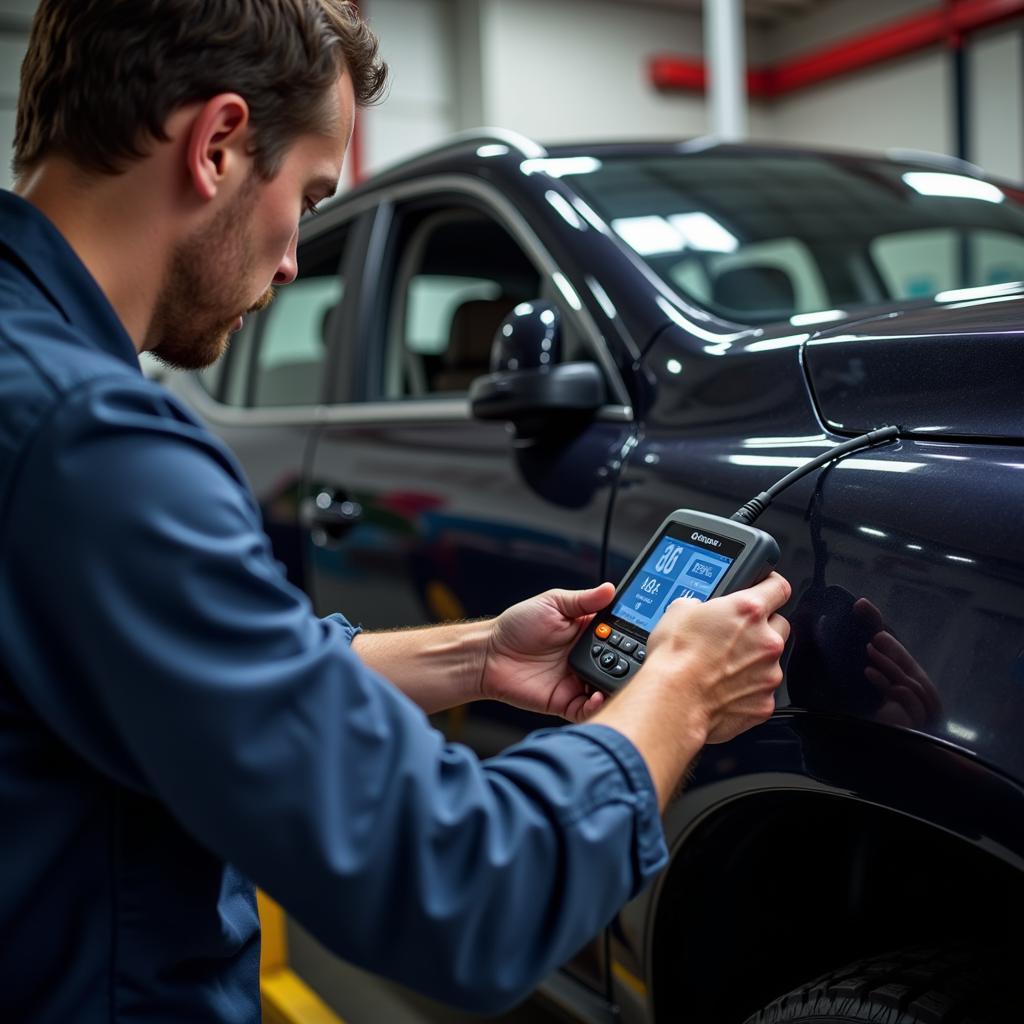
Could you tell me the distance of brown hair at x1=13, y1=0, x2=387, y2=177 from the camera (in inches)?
32.6

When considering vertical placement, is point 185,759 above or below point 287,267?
below

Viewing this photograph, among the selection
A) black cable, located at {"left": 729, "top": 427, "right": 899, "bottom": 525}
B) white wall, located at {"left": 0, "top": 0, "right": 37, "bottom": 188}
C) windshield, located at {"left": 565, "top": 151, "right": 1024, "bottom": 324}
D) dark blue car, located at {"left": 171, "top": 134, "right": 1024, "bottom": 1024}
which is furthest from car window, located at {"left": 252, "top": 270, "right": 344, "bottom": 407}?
white wall, located at {"left": 0, "top": 0, "right": 37, "bottom": 188}

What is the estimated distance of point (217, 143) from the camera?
0.85 metres

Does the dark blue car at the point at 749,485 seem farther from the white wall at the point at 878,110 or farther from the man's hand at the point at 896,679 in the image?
the white wall at the point at 878,110

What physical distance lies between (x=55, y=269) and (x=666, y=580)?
0.55 metres

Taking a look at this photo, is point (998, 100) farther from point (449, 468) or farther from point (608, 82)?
point (449, 468)

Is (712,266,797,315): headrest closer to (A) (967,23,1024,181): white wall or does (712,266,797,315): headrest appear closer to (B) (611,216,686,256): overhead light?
(B) (611,216,686,256): overhead light

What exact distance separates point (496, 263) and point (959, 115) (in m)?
5.87

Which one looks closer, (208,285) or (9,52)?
(208,285)

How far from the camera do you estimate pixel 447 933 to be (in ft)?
2.36

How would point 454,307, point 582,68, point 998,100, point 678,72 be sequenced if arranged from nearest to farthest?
1. point 454,307
2. point 998,100
3. point 582,68
4. point 678,72

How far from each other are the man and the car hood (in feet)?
0.72

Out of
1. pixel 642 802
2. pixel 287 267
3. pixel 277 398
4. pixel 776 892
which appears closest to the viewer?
pixel 642 802

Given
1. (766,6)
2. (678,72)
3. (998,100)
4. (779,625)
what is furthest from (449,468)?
(766,6)
